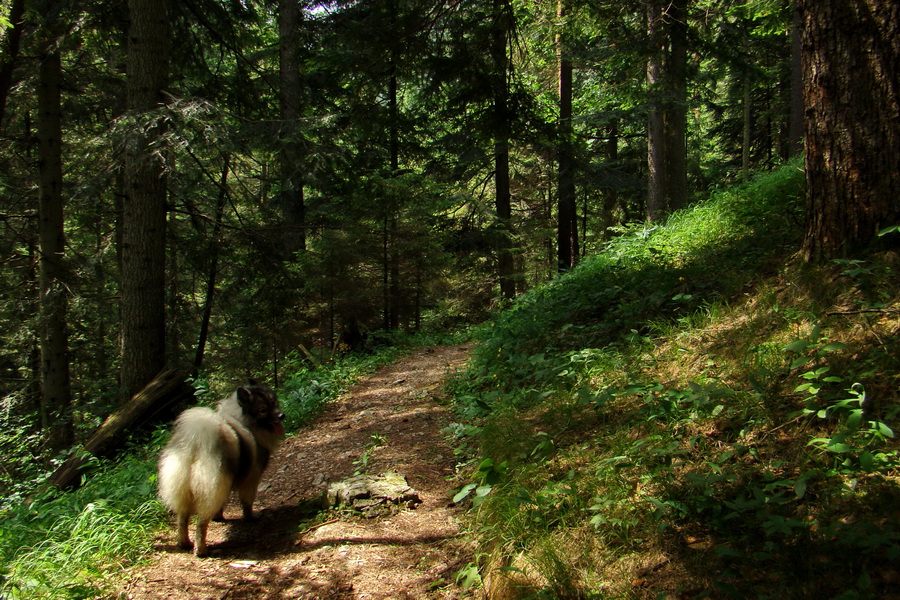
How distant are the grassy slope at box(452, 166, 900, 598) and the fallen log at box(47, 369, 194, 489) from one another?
13.9 ft

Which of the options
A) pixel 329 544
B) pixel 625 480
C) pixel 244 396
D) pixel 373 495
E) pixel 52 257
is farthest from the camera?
pixel 52 257

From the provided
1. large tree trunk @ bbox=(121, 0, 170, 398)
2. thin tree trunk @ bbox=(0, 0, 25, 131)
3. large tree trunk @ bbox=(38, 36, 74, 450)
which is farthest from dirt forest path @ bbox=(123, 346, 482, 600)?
thin tree trunk @ bbox=(0, 0, 25, 131)

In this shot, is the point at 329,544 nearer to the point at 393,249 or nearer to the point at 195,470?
the point at 195,470

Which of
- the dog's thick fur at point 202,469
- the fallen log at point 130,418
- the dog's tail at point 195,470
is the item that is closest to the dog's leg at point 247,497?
the dog's thick fur at point 202,469

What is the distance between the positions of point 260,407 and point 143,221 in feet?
14.6

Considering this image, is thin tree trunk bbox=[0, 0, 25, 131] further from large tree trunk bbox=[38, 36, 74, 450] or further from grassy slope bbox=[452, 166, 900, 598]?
grassy slope bbox=[452, 166, 900, 598]

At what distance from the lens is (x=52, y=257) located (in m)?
9.16

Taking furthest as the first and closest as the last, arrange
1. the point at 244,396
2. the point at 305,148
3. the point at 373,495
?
the point at 305,148
the point at 244,396
the point at 373,495

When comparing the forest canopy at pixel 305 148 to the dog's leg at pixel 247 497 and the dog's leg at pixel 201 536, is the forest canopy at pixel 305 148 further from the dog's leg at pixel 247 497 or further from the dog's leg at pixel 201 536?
the dog's leg at pixel 201 536

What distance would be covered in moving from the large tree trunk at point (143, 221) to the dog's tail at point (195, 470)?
4372mm

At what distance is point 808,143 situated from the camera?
4.00m

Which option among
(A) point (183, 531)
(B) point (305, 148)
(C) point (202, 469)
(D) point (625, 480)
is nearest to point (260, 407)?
(C) point (202, 469)

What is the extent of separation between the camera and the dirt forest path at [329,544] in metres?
3.08

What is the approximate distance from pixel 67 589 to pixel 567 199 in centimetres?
1407
